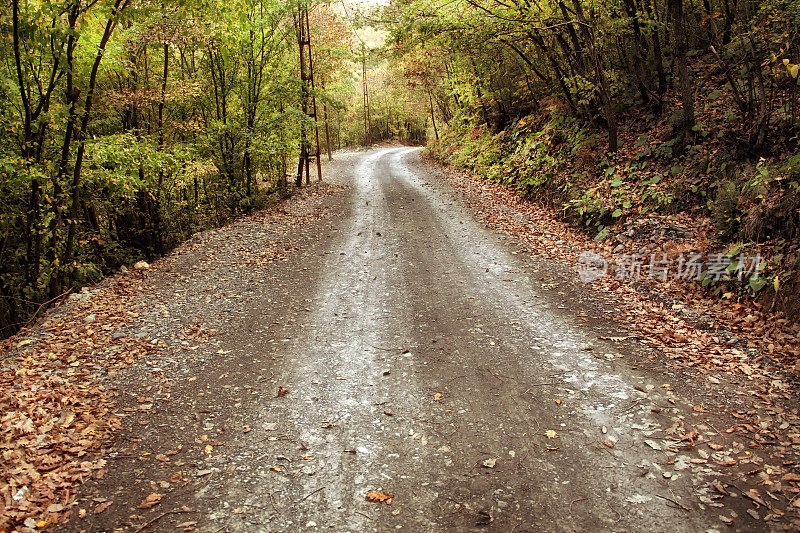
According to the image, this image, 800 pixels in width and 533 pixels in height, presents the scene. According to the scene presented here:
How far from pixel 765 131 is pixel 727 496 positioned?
710cm

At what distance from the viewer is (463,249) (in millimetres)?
10336

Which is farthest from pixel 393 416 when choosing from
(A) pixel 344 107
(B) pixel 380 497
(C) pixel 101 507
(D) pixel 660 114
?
(A) pixel 344 107

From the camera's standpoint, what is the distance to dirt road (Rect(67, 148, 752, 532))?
345 centimetres

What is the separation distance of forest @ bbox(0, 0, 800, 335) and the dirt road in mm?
3086

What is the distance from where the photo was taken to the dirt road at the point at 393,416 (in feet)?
11.3

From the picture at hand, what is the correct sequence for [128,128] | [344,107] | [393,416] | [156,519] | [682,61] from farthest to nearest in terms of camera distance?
[344,107] → [128,128] → [682,61] → [393,416] → [156,519]

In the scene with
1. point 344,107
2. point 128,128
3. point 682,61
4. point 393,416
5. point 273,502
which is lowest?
point 273,502

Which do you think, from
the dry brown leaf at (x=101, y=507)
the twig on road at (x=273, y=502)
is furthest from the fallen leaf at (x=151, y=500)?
the twig on road at (x=273, y=502)

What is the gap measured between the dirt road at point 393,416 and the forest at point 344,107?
3.09m

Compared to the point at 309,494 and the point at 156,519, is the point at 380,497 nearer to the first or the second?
the point at 309,494

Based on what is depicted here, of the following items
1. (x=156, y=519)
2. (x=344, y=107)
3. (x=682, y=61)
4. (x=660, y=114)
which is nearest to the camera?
(x=156, y=519)

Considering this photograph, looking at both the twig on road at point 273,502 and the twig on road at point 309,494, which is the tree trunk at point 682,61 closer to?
the twig on road at point 309,494

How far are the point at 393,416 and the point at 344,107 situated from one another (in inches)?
647

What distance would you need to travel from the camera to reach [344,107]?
18562 millimetres
